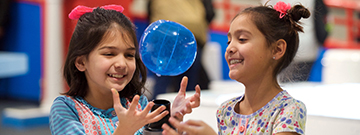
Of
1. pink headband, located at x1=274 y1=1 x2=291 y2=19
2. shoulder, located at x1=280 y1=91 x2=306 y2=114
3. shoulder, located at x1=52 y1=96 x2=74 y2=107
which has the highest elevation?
pink headband, located at x1=274 y1=1 x2=291 y2=19

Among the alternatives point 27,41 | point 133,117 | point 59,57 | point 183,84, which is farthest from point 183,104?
point 27,41

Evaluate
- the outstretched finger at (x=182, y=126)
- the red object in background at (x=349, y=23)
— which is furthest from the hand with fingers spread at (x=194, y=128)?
the red object in background at (x=349, y=23)

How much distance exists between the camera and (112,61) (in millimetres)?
1239

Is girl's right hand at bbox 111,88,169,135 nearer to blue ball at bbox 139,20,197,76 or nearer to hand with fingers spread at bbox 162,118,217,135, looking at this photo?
hand with fingers spread at bbox 162,118,217,135

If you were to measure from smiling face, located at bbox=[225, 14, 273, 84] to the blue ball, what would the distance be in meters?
0.16

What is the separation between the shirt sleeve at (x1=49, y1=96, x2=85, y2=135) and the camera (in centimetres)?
119

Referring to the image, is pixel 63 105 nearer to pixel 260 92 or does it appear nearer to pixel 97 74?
pixel 97 74

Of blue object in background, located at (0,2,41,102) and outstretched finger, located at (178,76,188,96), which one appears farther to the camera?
blue object in background, located at (0,2,41,102)

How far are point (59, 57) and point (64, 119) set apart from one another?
2587 millimetres

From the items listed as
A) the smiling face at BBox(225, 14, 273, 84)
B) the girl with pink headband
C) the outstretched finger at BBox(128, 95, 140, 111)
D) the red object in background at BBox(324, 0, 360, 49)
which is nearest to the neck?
the smiling face at BBox(225, 14, 273, 84)

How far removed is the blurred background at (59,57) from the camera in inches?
130

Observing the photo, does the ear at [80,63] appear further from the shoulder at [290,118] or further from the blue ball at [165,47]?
the shoulder at [290,118]

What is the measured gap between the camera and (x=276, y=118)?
1.15 metres

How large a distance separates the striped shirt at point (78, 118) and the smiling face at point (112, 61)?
0.10 metres
